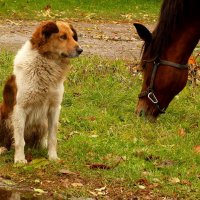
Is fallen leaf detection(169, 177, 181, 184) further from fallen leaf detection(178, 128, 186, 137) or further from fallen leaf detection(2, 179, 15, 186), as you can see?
fallen leaf detection(178, 128, 186, 137)

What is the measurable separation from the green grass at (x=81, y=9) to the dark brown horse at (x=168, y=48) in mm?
14231

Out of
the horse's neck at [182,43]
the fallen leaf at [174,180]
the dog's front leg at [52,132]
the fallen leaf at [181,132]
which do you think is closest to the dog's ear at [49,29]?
the dog's front leg at [52,132]

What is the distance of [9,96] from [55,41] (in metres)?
0.79

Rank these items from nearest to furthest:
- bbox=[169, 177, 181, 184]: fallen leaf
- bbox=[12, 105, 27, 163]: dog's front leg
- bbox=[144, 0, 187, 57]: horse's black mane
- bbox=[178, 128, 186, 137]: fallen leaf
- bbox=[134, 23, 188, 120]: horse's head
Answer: bbox=[169, 177, 181, 184]: fallen leaf, bbox=[12, 105, 27, 163]: dog's front leg, bbox=[144, 0, 187, 57]: horse's black mane, bbox=[134, 23, 188, 120]: horse's head, bbox=[178, 128, 186, 137]: fallen leaf

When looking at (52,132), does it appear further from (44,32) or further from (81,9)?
(81,9)

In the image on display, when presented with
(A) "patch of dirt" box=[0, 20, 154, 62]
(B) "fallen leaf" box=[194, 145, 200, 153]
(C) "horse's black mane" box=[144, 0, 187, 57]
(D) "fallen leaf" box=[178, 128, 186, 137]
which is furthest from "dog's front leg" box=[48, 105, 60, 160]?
(A) "patch of dirt" box=[0, 20, 154, 62]

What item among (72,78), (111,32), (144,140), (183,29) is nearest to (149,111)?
(144,140)

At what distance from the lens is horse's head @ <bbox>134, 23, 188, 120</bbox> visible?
6.85 metres

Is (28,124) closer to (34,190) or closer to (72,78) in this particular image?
(34,190)

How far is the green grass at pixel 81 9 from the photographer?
2178 centimetres

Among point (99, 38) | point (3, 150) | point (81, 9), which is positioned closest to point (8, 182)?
point (3, 150)

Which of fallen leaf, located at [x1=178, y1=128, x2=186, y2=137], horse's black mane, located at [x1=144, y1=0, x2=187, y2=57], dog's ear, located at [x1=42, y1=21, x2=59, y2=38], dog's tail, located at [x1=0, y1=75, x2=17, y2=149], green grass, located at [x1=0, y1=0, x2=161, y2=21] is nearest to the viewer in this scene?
dog's ear, located at [x1=42, y1=21, x2=59, y2=38]

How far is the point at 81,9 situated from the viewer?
24.0 m

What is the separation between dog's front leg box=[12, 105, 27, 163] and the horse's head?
1.49 meters
